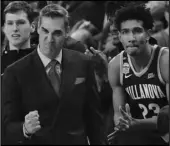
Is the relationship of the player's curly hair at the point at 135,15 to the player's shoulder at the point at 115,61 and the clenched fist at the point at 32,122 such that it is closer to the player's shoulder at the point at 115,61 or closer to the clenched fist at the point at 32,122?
the player's shoulder at the point at 115,61

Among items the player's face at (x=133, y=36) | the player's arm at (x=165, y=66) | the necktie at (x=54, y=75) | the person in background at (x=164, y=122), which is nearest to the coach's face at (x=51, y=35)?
the necktie at (x=54, y=75)

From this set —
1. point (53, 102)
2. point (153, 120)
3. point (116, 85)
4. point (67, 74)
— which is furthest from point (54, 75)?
point (153, 120)

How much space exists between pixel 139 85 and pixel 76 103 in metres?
0.83

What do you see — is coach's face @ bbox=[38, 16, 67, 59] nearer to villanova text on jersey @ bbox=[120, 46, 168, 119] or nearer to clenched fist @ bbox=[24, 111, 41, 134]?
clenched fist @ bbox=[24, 111, 41, 134]

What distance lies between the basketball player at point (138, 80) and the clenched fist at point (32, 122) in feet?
2.91

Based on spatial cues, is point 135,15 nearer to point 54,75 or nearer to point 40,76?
point 54,75

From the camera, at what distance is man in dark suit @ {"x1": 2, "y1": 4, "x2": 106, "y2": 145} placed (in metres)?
4.95

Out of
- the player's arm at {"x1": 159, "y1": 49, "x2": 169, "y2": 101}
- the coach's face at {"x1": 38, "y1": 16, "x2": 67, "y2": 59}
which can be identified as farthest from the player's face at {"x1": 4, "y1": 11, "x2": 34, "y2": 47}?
the player's arm at {"x1": 159, "y1": 49, "x2": 169, "y2": 101}

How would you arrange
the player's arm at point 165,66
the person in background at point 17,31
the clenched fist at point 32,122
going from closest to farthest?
the clenched fist at point 32,122, the player's arm at point 165,66, the person in background at point 17,31

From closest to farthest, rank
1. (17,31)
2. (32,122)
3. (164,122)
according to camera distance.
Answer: (32,122)
(164,122)
(17,31)

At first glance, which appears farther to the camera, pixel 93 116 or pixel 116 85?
pixel 116 85

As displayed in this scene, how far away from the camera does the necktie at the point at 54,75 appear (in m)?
5.04

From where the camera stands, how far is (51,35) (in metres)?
5.21

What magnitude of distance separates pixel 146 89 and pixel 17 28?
156 cm
